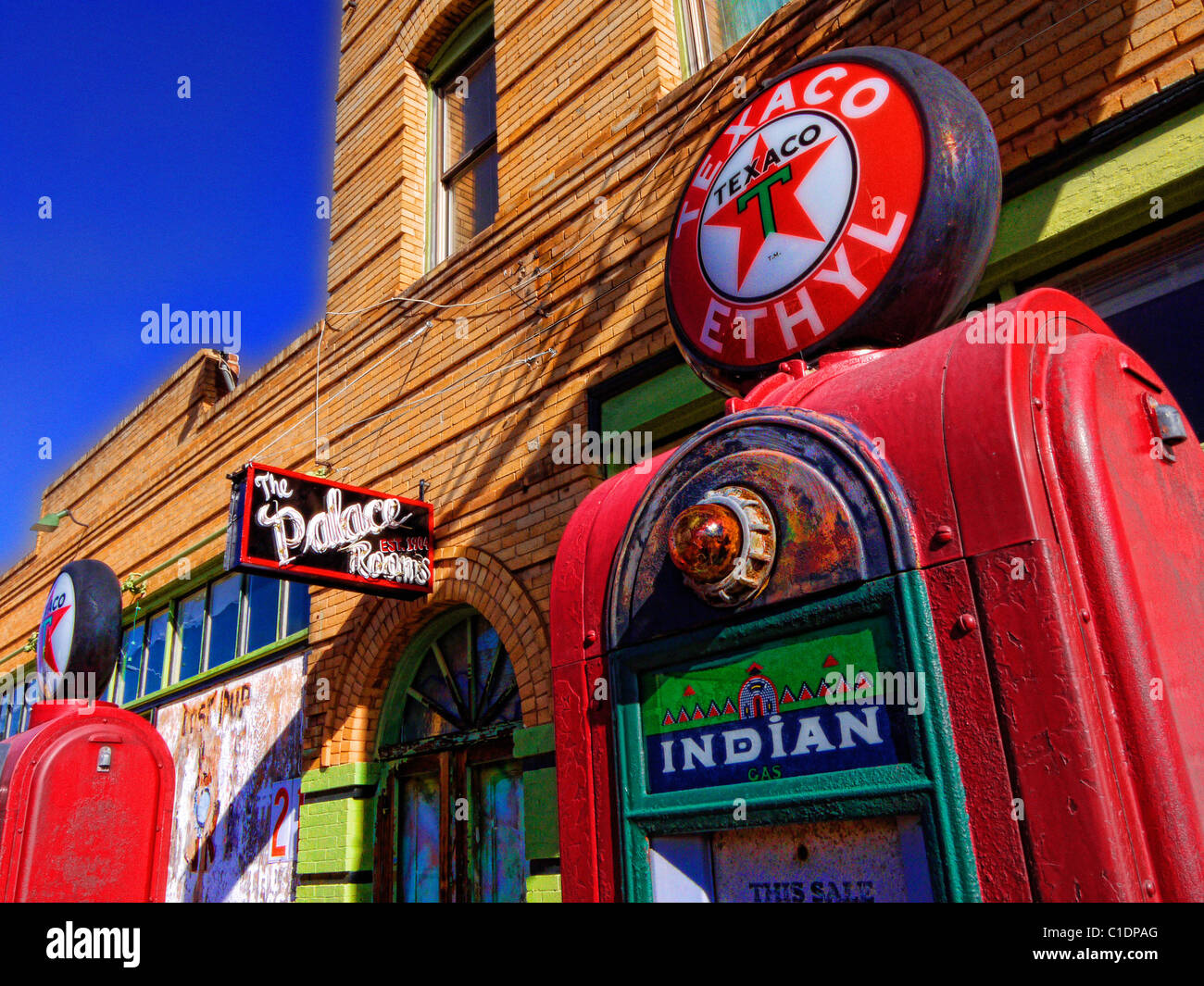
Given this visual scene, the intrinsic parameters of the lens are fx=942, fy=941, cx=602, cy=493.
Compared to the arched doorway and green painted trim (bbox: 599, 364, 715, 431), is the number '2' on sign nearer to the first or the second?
the arched doorway

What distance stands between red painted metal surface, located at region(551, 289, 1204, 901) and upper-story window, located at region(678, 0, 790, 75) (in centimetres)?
458

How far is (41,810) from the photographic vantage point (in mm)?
5586

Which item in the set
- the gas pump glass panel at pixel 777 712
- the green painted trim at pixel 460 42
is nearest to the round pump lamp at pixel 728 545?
the gas pump glass panel at pixel 777 712

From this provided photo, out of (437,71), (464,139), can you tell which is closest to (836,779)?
(464,139)

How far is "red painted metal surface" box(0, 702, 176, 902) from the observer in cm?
553

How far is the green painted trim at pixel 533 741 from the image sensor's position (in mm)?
5086

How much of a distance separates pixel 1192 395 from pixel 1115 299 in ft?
1.83

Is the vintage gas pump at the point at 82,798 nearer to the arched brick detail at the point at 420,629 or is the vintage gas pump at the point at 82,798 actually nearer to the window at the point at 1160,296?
the arched brick detail at the point at 420,629

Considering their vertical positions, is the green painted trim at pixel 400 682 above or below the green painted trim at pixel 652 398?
below

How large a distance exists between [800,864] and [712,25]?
222 inches

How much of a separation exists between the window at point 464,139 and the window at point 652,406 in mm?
2706

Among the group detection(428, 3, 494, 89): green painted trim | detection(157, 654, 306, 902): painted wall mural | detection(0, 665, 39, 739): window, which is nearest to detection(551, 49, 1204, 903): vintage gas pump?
detection(157, 654, 306, 902): painted wall mural
